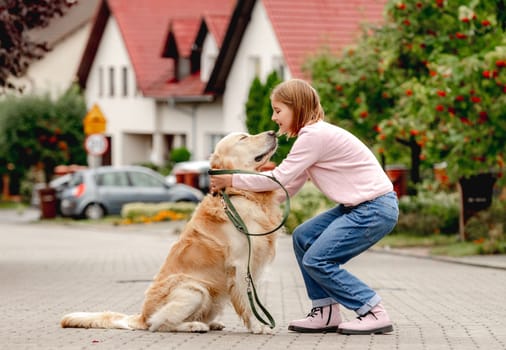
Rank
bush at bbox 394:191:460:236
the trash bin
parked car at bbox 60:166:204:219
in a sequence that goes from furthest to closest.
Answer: the trash bin, parked car at bbox 60:166:204:219, bush at bbox 394:191:460:236

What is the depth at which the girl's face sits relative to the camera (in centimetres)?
874

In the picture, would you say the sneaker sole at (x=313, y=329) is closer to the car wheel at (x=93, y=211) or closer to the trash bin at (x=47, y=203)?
the car wheel at (x=93, y=211)

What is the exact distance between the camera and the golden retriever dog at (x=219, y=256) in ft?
28.3

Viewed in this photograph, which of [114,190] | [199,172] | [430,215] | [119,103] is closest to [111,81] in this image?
[119,103]

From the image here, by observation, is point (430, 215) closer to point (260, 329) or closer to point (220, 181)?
point (260, 329)

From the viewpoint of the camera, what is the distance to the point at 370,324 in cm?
870

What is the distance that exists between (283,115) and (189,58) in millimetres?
41866

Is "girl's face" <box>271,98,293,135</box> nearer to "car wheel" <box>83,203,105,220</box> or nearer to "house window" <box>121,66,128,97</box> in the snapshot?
"car wheel" <box>83,203,105,220</box>

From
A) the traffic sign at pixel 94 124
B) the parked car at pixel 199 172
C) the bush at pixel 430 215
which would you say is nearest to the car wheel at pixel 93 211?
the traffic sign at pixel 94 124

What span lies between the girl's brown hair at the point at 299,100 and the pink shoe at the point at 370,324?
54.4 inches

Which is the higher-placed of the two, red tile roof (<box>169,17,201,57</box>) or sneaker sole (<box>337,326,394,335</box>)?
red tile roof (<box>169,17,201,57</box>)

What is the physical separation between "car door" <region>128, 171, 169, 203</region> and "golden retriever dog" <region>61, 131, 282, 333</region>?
28.2m

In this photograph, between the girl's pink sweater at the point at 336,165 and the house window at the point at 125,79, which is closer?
the girl's pink sweater at the point at 336,165

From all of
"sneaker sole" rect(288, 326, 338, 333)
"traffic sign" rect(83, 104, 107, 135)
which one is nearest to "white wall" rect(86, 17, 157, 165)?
"traffic sign" rect(83, 104, 107, 135)
